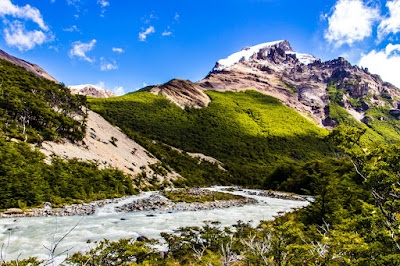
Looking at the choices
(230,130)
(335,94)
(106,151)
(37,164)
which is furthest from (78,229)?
(335,94)

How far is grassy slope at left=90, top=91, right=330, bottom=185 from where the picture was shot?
232 ft

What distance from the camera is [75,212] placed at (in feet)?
42.9

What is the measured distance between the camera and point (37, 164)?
15.4m

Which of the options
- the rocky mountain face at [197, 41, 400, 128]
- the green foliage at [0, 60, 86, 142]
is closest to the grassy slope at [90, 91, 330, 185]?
the rocky mountain face at [197, 41, 400, 128]

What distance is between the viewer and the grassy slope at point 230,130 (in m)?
70.8

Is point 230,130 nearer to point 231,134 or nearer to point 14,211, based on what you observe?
point 231,134

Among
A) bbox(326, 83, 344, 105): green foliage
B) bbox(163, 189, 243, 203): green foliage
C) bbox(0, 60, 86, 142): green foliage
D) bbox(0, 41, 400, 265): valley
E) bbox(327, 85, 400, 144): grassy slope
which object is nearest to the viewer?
bbox(0, 41, 400, 265): valley

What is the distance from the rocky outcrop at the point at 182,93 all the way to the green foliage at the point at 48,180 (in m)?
82.6

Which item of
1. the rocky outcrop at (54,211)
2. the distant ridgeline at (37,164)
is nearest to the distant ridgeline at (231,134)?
the distant ridgeline at (37,164)

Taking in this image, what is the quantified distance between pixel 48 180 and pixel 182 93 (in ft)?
326

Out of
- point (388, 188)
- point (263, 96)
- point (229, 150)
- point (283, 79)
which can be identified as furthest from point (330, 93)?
point (388, 188)

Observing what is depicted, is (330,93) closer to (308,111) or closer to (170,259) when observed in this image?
(308,111)

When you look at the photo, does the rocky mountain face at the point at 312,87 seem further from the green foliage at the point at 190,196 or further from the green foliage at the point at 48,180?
the green foliage at the point at 48,180

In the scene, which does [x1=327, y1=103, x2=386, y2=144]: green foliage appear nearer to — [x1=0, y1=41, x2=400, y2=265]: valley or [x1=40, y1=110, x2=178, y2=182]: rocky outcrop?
[x1=0, y1=41, x2=400, y2=265]: valley
